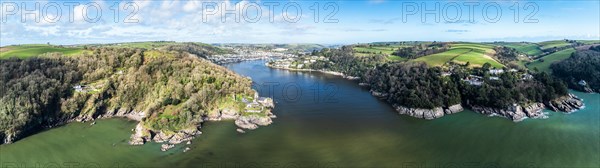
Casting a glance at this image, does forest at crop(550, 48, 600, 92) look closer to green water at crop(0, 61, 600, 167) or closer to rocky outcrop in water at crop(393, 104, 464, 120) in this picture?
green water at crop(0, 61, 600, 167)

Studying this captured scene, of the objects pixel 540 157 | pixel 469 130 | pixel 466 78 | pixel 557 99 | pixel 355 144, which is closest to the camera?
pixel 540 157

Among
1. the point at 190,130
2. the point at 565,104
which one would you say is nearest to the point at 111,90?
the point at 190,130

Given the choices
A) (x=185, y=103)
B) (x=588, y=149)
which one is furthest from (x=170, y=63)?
(x=588, y=149)

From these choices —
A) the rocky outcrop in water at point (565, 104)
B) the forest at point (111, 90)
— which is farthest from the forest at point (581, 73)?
the forest at point (111, 90)

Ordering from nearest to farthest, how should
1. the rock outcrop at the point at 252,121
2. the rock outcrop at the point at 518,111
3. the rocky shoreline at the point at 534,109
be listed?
the rock outcrop at the point at 252,121, the rock outcrop at the point at 518,111, the rocky shoreline at the point at 534,109

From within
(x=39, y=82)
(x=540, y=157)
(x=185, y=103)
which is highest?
(x=39, y=82)

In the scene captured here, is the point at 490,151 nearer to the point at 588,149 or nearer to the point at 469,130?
the point at 469,130

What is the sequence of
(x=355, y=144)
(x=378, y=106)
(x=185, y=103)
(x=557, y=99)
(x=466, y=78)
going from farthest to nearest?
(x=466, y=78) < (x=378, y=106) < (x=557, y=99) < (x=185, y=103) < (x=355, y=144)

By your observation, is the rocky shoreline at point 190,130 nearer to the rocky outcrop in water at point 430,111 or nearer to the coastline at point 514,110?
the rocky outcrop in water at point 430,111
